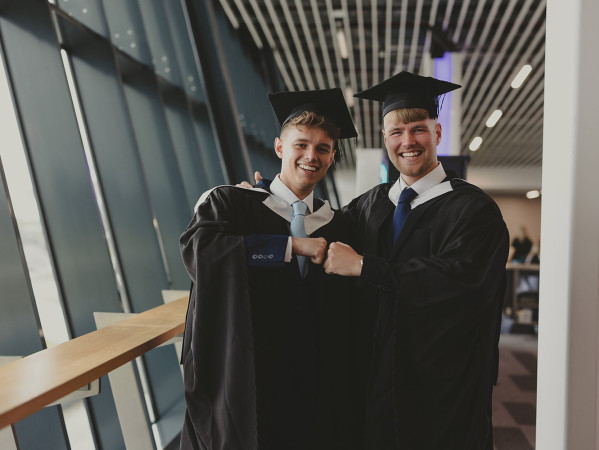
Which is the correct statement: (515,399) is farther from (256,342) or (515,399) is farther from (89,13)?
(89,13)

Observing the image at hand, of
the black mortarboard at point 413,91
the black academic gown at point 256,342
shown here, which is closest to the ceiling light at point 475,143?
the black mortarboard at point 413,91

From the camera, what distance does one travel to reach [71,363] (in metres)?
1.45

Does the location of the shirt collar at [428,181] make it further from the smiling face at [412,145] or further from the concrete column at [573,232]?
the concrete column at [573,232]

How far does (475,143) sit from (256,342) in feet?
45.2

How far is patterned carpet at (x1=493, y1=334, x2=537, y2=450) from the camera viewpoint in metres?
3.35

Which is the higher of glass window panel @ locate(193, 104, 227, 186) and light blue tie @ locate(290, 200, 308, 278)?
glass window panel @ locate(193, 104, 227, 186)

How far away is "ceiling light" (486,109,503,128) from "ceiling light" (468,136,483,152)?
1.53 meters

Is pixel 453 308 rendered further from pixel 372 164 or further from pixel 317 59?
pixel 317 59

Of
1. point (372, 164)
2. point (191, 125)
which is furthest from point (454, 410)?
point (372, 164)

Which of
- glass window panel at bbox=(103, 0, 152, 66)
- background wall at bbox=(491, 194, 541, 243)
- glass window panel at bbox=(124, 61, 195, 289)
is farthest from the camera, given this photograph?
background wall at bbox=(491, 194, 541, 243)

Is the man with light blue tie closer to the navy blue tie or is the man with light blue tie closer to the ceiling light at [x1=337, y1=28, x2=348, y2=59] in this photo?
the navy blue tie

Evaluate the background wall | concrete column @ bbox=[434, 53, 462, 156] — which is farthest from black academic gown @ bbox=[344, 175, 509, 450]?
the background wall

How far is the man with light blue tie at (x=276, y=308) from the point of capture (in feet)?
4.62

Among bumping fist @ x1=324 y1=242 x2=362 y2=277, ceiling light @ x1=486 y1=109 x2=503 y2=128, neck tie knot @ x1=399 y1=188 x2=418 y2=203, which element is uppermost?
ceiling light @ x1=486 y1=109 x2=503 y2=128
